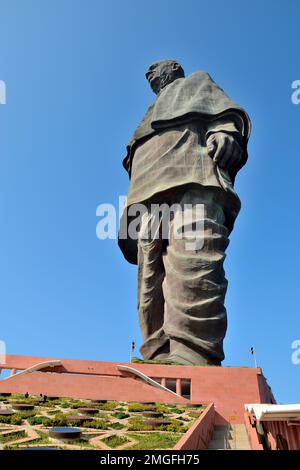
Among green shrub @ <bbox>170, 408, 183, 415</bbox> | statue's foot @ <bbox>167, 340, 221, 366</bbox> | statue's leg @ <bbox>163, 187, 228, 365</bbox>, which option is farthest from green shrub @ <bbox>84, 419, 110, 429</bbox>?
statue's leg @ <bbox>163, 187, 228, 365</bbox>

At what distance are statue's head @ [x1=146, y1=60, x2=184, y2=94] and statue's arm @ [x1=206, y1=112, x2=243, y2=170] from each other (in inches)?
124

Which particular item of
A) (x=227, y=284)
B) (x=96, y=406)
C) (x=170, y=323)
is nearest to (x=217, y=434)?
(x=96, y=406)

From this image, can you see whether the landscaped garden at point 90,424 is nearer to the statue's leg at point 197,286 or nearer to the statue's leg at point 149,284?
the statue's leg at point 197,286

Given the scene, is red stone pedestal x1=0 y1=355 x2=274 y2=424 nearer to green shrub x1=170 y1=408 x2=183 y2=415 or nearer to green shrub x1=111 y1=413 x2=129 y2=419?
green shrub x1=170 y1=408 x2=183 y2=415

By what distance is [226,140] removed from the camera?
12953 mm

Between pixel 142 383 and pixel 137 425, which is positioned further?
pixel 142 383

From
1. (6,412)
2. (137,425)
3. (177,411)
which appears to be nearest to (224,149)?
(177,411)

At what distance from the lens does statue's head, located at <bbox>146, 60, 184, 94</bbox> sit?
51.6 ft

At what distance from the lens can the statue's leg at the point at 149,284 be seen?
1252cm

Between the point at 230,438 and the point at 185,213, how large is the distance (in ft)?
23.1

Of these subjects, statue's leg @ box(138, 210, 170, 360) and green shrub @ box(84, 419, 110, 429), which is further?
statue's leg @ box(138, 210, 170, 360)

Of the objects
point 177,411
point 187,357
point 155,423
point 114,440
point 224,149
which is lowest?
point 114,440

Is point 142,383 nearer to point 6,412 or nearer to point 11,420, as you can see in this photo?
point 6,412

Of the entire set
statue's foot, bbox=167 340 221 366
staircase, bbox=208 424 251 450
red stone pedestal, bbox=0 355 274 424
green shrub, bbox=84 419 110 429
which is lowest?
staircase, bbox=208 424 251 450
